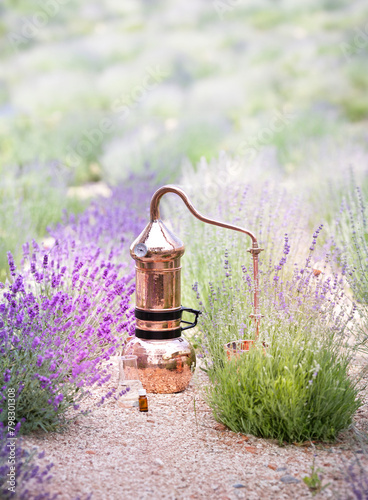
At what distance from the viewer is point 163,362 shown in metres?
2.46

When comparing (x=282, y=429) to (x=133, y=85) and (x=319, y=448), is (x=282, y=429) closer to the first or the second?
(x=319, y=448)

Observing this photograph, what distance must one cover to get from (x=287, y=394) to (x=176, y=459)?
1.44 feet

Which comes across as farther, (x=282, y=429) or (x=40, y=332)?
(x=40, y=332)

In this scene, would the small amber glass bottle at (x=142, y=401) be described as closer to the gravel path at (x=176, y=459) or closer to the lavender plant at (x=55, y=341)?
the gravel path at (x=176, y=459)

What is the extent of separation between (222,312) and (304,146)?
5.95 m

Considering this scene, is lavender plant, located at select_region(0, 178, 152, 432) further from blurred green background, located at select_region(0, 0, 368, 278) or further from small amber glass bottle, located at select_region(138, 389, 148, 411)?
blurred green background, located at select_region(0, 0, 368, 278)

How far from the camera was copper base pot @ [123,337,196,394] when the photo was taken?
2.46m

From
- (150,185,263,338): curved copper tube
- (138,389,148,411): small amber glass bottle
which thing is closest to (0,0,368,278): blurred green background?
(150,185,263,338): curved copper tube

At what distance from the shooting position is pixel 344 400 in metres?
2.09

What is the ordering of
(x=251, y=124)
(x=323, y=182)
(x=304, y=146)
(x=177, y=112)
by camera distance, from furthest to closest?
(x=177, y=112) → (x=251, y=124) → (x=304, y=146) → (x=323, y=182)

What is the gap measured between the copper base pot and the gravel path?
0.56ft

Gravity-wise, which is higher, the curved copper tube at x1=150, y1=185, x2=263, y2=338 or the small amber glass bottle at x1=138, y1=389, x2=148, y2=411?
the curved copper tube at x1=150, y1=185, x2=263, y2=338

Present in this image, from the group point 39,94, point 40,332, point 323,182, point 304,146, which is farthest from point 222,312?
point 39,94

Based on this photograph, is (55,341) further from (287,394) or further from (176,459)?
(287,394)
